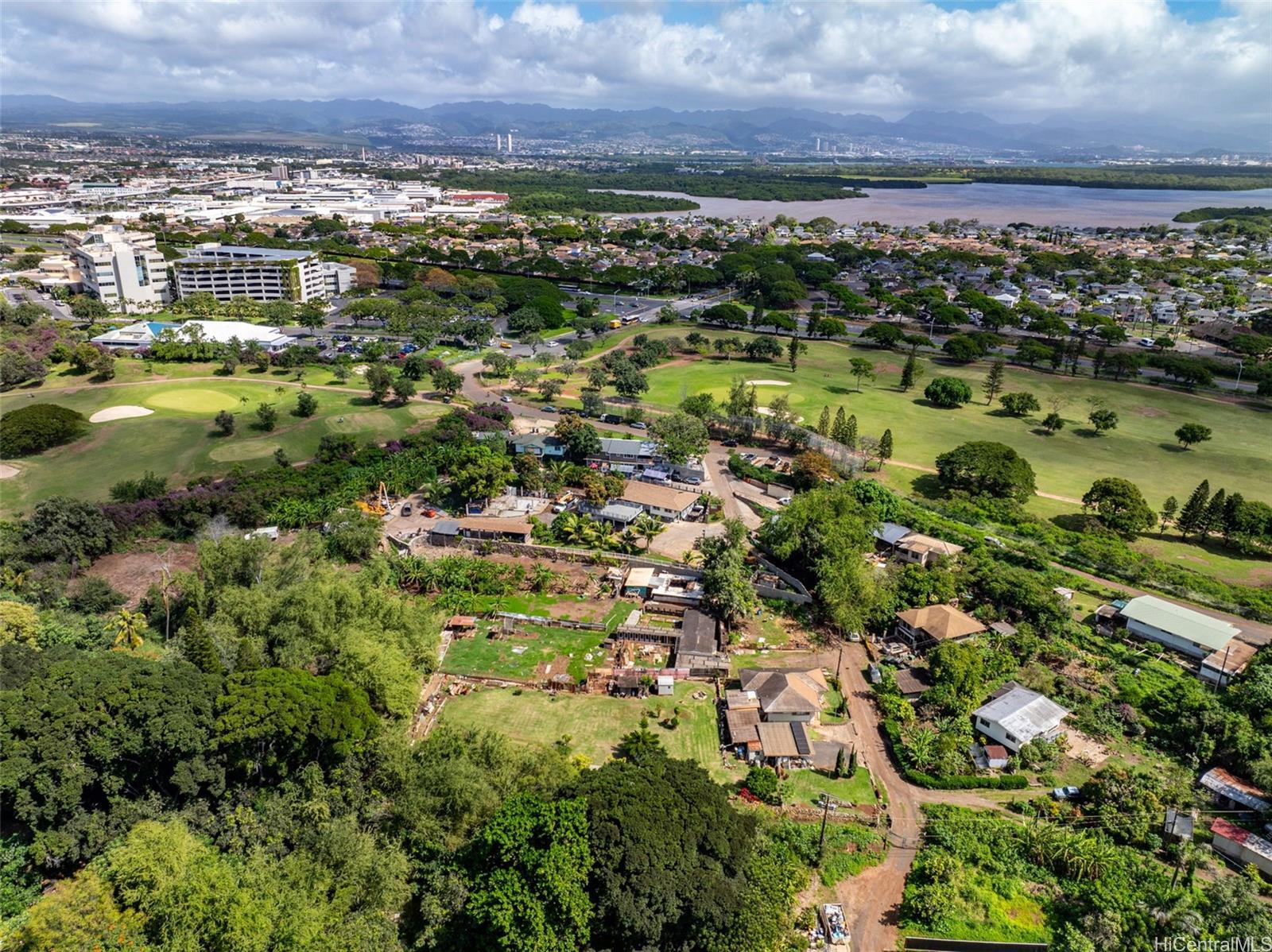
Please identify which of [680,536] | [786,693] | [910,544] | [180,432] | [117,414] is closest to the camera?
[786,693]

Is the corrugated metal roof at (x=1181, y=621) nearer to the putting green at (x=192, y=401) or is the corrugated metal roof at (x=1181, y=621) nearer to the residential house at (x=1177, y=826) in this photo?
the residential house at (x=1177, y=826)

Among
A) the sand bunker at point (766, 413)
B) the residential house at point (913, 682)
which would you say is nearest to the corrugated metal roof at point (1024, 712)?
the residential house at point (913, 682)

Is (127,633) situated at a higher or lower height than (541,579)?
higher

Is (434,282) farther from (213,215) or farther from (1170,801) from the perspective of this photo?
(1170,801)

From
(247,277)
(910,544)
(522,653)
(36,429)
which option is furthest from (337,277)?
(910,544)

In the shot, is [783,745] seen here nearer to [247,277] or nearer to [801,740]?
[801,740]

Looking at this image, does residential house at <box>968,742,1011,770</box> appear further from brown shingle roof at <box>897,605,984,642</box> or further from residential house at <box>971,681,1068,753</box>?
brown shingle roof at <box>897,605,984,642</box>

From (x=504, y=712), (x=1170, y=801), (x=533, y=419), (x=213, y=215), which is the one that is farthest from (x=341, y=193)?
(x=1170, y=801)
